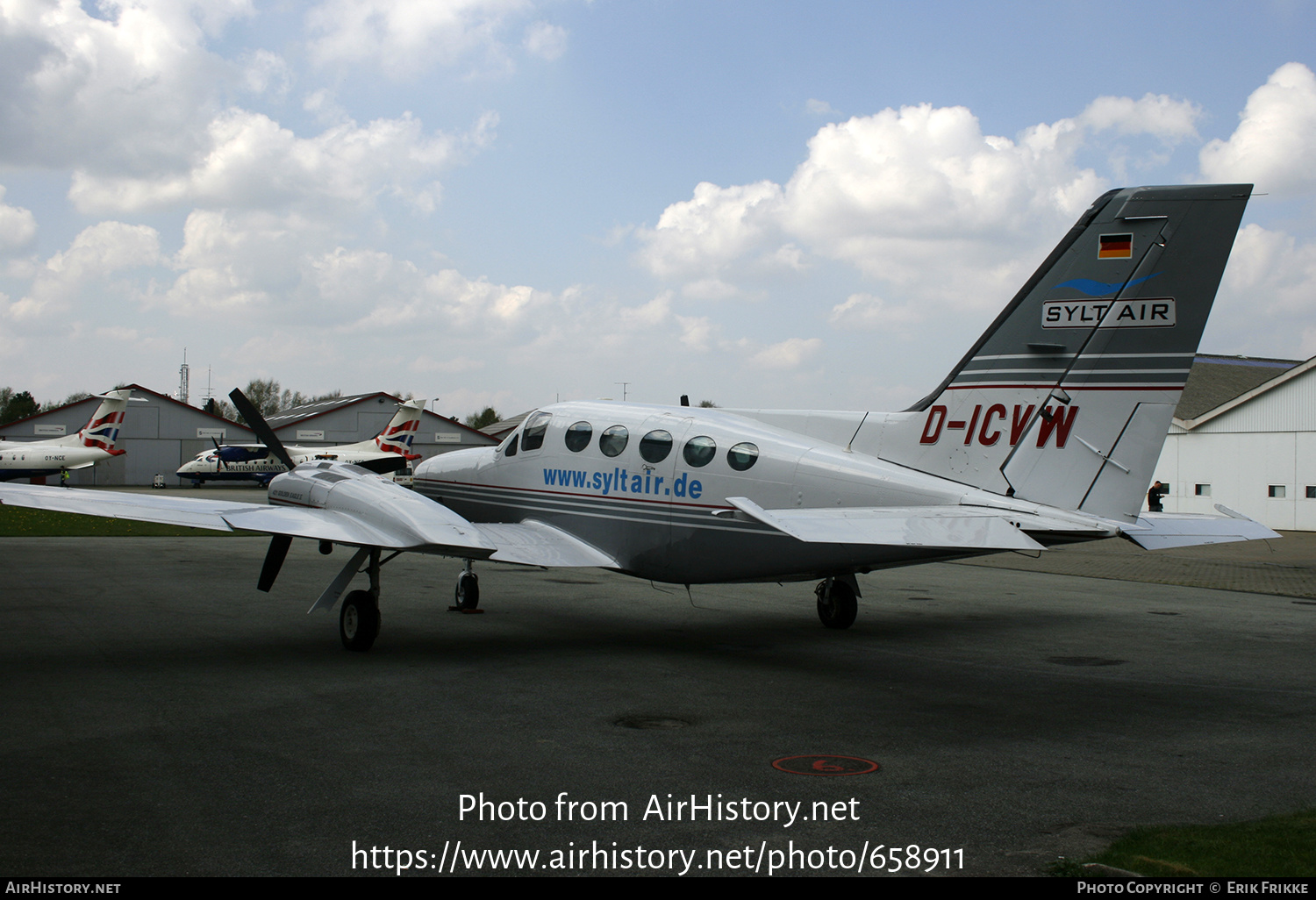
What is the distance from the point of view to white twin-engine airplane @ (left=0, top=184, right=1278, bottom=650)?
9.26 metres

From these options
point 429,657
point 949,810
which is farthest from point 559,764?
point 429,657

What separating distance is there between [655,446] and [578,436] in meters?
1.41

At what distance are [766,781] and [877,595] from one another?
10928mm

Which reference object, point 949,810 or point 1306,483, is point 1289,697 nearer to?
point 949,810

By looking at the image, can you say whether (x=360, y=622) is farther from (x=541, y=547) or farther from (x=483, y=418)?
(x=483, y=418)

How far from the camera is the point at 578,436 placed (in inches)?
490

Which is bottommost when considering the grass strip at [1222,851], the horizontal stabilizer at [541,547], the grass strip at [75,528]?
the grass strip at [75,528]

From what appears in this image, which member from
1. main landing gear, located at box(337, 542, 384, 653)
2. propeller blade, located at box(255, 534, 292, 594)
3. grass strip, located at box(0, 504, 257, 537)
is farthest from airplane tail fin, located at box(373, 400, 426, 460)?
main landing gear, located at box(337, 542, 384, 653)

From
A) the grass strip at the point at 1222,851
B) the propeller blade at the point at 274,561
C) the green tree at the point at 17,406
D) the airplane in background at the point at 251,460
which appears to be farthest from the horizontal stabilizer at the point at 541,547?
the green tree at the point at 17,406

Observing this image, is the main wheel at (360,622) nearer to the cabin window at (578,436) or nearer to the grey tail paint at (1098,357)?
the cabin window at (578,436)

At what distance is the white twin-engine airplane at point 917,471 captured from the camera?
30.4ft

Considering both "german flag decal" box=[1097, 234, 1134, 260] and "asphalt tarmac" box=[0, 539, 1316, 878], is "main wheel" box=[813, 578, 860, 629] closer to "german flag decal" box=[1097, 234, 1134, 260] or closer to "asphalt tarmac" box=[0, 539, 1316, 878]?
"asphalt tarmac" box=[0, 539, 1316, 878]

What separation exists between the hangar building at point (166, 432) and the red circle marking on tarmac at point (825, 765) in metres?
69.4

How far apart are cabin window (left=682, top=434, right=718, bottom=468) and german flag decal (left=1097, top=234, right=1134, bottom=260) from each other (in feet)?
14.9
